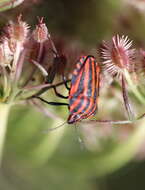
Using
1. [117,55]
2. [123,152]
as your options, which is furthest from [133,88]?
[123,152]

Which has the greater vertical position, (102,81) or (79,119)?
(102,81)

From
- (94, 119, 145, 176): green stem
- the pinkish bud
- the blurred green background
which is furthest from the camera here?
(94, 119, 145, 176): green stem

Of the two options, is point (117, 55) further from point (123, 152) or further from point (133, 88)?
point (123, 152)

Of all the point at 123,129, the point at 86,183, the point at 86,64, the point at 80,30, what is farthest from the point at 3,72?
the point at 86,183

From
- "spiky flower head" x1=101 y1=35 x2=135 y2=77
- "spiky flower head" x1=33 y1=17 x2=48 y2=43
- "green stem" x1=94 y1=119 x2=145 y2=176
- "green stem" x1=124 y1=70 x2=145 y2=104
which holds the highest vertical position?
"spiky flower head" x1=33 y1=17 x2=48 y2=43

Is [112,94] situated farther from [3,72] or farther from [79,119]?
[3,72]

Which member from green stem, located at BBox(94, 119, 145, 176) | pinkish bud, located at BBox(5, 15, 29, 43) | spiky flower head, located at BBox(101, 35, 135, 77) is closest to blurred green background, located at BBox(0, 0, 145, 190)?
green stem, located at BBox(94, 119, 145, 176)

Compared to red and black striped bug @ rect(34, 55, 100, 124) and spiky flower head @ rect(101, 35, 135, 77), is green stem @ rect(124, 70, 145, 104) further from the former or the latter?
red and black striped bug @ rect(34, 55, 100, 124)
